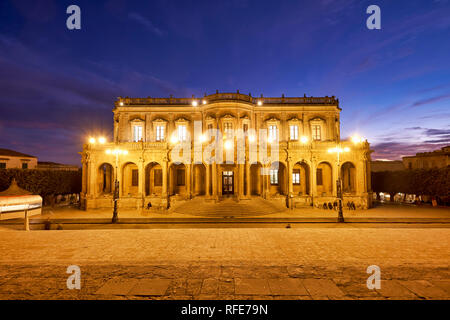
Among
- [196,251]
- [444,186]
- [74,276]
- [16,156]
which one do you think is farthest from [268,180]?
[16,156]

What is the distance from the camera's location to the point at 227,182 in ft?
105

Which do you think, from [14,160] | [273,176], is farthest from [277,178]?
[14,160]

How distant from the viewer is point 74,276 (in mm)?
7434

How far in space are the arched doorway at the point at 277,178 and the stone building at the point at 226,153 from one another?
149 millimetres

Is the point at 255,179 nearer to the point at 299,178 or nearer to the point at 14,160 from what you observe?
the point at 299,178

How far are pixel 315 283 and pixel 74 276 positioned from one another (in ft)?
25.4

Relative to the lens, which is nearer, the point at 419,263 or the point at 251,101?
the point at 419,263

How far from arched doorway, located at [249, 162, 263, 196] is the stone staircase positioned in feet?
12.6

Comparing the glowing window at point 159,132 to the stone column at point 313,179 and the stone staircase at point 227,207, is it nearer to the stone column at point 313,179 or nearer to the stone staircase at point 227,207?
the stone staircase at point 227,207

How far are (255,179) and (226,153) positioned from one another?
247 inches

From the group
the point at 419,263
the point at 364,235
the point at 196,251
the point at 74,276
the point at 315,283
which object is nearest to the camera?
the point at 315,283

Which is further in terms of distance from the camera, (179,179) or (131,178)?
(179,179)
